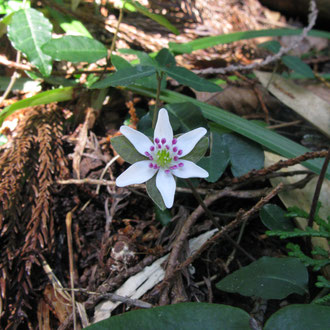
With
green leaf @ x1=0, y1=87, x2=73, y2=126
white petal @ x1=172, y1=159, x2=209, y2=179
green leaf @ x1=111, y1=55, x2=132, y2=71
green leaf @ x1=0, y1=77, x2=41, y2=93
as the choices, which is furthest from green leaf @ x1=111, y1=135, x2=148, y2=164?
green leaf @ x1=0, y1=77, x2=41, y2=93

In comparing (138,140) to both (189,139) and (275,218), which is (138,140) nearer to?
(189,139)

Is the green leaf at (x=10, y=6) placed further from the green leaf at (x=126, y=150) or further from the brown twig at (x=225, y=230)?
the brown twig at (x=225, y=230)

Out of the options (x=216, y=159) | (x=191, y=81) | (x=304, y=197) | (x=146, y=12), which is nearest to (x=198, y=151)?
(x=216, y=159)

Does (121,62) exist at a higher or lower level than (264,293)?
higher

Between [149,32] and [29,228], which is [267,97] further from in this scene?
[29,228]

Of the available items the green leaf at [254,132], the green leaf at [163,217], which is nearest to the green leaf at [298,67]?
the green leaf at [254,132]

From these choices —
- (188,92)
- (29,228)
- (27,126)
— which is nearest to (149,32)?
(188,92)
